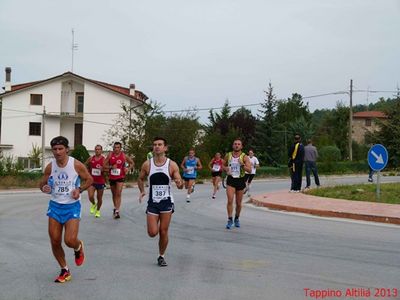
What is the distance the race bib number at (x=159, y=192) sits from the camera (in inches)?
316

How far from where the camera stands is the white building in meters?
57.5

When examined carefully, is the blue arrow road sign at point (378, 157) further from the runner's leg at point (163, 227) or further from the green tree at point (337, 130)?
the green tree at point (337, 130)

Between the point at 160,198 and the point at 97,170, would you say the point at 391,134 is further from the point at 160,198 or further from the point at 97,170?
the point at 160,198

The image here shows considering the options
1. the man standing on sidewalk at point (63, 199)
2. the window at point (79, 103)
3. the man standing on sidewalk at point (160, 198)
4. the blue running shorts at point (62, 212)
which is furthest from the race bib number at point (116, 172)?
the window at point (79, 103)

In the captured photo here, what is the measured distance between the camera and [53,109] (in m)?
57.7

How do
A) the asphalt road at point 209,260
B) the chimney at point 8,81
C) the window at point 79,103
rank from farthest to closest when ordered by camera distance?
the chimney at point 8,81
the window at point 79,103
the asphalt road at point 209,260

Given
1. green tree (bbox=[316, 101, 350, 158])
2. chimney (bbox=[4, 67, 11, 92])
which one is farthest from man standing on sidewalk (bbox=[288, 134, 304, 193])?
green tree (bbox=[316, 101, 350, 158])

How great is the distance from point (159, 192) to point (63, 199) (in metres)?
1.50

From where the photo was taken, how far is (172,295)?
6.30 metres

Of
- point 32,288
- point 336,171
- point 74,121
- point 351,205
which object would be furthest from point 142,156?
point 32,288

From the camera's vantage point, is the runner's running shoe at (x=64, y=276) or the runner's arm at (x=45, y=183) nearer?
the runner's running shoe at (x=64, y=276)

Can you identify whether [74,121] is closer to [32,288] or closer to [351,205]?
[351,205]

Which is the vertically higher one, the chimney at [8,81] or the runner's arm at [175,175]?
the chimney at [8,81]

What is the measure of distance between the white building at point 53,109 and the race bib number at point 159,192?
50.3 metres
